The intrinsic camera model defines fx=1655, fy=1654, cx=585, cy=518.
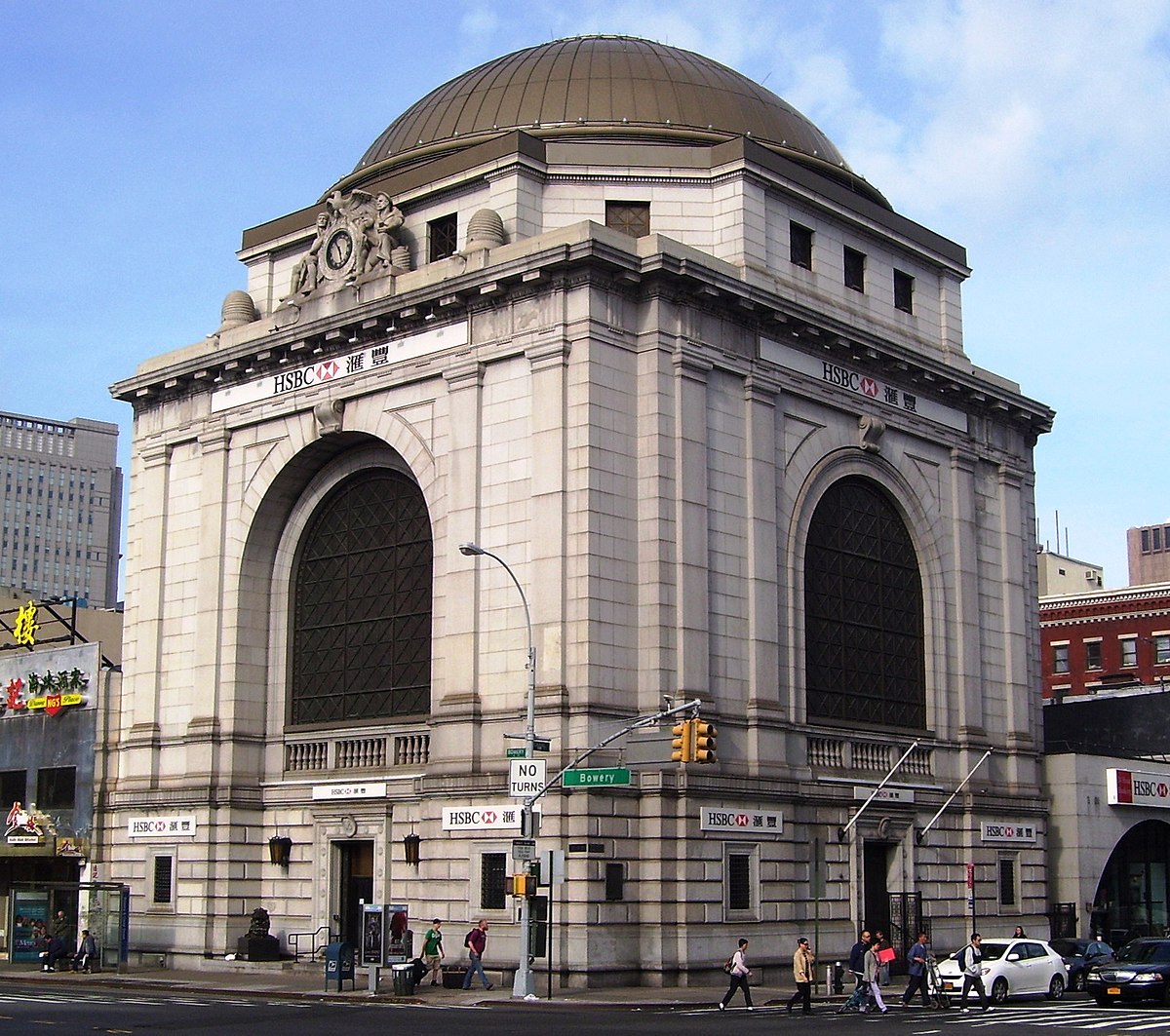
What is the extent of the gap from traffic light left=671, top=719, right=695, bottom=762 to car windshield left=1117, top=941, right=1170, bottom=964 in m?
13.3

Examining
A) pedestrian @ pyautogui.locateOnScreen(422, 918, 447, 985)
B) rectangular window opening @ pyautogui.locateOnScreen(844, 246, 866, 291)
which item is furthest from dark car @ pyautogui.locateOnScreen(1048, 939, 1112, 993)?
rectangular window opening @ pyautogui.locateOnScreen(844, 246, 866, 291)

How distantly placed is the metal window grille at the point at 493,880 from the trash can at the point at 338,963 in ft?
A: 12.6

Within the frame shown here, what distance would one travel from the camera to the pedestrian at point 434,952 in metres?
43.4

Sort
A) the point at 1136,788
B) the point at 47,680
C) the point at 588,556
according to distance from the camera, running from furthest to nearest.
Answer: the point at 1136,788 → the point at 47,680 → the point at 588,556

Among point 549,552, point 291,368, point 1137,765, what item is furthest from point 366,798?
point 1137,765

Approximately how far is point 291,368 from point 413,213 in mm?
6629

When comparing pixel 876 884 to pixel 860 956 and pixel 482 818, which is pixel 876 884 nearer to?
pixel 860 956

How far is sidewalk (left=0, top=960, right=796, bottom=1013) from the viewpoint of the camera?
39.8m

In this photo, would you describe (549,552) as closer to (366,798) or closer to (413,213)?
(366,798)

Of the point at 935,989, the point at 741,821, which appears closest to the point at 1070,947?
the point at 935,989

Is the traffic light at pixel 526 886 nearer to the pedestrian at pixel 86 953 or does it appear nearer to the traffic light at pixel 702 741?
the traffic light at pixel 702 741

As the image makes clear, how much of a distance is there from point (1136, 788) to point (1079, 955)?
15545mm

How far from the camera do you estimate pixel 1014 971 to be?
138 feet

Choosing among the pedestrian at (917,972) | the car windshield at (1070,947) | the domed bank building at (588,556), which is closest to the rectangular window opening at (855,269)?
the domed bank building at (588,556)
